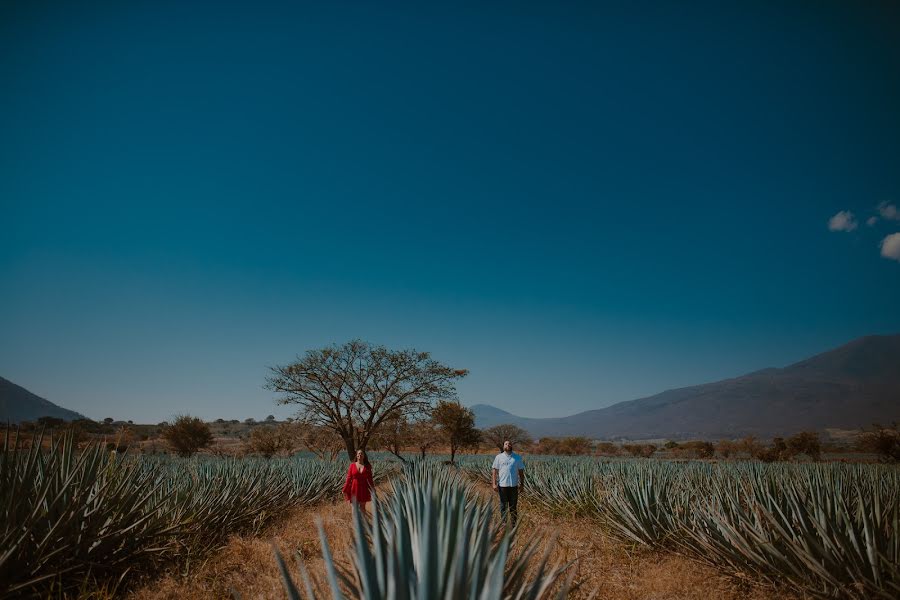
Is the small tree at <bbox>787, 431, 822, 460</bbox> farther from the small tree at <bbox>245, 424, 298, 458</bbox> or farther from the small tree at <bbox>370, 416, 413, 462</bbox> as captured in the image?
the small tree at <bbox>245, 424, 298, 458</bbox>

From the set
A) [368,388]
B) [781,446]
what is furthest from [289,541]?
[781,446]

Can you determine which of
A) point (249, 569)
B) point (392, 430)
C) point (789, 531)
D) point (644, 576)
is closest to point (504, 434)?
point (392, 430)

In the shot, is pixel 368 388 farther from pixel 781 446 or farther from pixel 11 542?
pixel 781 446

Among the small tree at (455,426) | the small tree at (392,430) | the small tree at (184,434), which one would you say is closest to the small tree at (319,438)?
the small tree at (392,430)

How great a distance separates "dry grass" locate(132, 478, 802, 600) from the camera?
4.02 metres

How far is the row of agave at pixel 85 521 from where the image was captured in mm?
2908

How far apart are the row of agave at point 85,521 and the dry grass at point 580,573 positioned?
1.19 ft

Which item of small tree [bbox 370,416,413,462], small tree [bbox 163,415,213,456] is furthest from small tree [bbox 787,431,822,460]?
small tree [bbox 163,415,213,456]

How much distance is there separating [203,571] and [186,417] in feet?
90.0

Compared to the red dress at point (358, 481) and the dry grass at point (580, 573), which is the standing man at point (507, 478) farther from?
the red dress at point (358, 481)

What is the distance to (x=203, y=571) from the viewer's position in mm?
4457

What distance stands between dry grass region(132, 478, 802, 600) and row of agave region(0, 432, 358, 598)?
362mm

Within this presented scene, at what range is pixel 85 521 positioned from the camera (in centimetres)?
359

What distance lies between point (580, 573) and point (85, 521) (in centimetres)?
516
